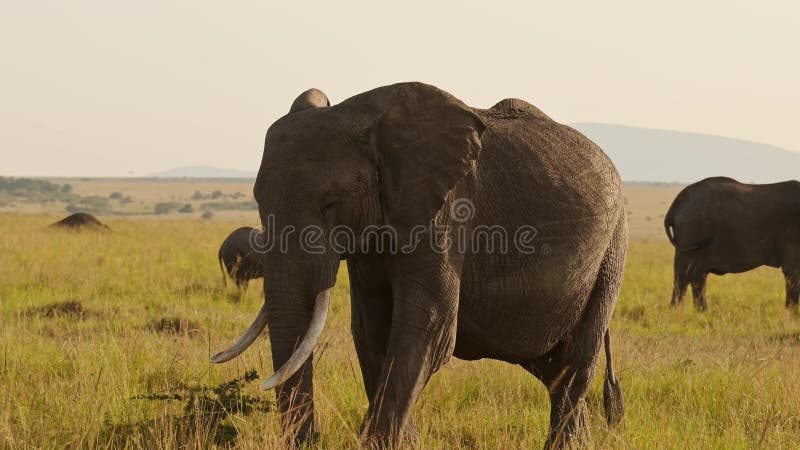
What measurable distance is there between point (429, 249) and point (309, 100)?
1.08m

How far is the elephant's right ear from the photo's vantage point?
4541 mm

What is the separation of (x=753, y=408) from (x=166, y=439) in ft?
13.5

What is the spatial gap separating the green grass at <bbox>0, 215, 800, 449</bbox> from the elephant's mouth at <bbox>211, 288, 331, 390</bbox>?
1.17 feet

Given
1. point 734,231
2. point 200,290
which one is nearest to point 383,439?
point 200,290

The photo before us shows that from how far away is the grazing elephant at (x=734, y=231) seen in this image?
13.6 meters

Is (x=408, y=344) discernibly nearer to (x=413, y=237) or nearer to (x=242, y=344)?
(x=413, y=237)

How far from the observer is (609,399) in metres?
5.85

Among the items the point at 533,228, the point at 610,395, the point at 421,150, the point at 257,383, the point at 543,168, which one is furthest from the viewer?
the point at 257,383

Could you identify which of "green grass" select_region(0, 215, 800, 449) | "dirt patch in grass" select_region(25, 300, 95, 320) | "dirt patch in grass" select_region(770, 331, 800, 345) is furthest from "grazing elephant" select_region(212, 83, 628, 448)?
"dirt patch in grass" select_region(770, 331, 800, 345)

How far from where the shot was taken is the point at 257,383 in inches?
239

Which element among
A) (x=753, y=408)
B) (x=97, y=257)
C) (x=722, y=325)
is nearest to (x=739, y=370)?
(x=753, y=408)

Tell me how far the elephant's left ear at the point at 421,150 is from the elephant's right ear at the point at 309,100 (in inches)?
19.7

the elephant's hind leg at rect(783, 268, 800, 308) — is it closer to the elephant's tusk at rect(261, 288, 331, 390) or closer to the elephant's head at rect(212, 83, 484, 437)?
the elephant's head at rect(212, 83, 484, 437)

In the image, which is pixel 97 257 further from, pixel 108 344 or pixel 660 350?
pixel 660 350
